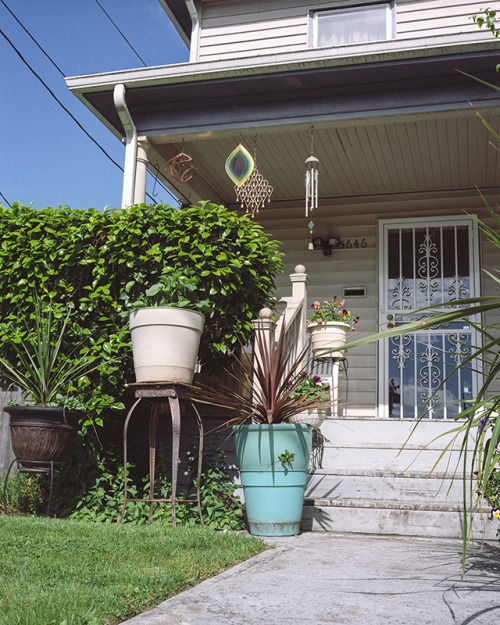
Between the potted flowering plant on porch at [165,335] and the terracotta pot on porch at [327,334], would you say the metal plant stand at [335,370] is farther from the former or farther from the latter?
the potted flowering plant on porch at [165,335]

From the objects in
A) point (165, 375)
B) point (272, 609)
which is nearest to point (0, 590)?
point (272, 609)

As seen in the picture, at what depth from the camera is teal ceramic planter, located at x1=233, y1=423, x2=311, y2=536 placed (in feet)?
11.7

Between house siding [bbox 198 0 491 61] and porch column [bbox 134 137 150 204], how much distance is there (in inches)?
77.5

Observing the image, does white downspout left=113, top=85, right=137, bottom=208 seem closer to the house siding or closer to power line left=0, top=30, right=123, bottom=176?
the house siding

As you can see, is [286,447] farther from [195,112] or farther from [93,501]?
[195,112]

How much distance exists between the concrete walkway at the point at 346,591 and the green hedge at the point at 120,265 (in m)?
1.68

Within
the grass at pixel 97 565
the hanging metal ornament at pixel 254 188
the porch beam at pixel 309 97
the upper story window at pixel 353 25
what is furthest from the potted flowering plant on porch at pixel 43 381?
the upper story window at pixel 353 25

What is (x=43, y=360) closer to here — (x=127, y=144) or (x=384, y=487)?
(x=384, y=487)

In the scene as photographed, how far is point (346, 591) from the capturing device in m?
2.24

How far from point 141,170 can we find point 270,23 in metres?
2.90

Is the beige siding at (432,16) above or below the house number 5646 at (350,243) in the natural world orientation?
above

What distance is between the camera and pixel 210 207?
4309 millimetres

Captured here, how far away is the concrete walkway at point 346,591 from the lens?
6.15 feet

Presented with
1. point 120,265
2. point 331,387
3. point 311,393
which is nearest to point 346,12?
point 331,387
